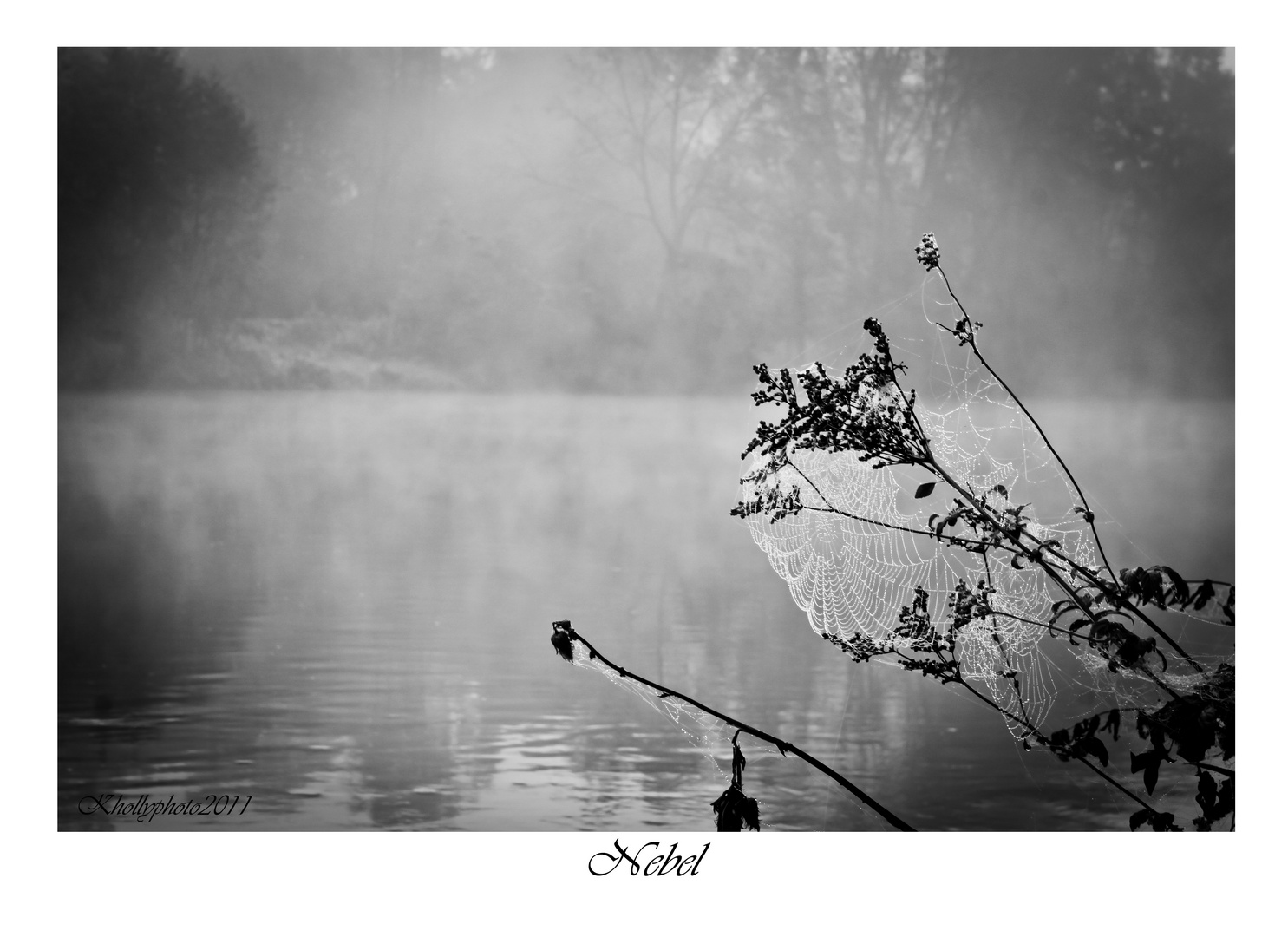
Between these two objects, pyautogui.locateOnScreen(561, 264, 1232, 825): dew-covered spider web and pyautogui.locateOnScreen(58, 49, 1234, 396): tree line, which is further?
pyautogui.locateOnScreen(58, 49, 1234, 396): tree line

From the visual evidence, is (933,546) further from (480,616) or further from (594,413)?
(480,616)

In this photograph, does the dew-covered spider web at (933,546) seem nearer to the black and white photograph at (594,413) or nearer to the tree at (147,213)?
the black and white photograph at (594,413)

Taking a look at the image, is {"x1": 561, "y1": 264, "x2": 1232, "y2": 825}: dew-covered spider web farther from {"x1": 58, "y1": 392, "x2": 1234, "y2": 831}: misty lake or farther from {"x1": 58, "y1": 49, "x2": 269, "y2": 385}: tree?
{"x1": 58, "y1": 49, "x2": 269, "y2": 385}: tree

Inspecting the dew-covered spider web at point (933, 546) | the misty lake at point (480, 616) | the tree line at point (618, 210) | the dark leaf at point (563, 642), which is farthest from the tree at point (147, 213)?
the dark leaf at point (563, 642)

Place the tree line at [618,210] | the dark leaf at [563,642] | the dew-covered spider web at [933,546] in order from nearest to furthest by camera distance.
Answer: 1. the dark leaf at [563,642]
2. the dew-covered spider web at [933,546]
3. the tree line at [618,210]

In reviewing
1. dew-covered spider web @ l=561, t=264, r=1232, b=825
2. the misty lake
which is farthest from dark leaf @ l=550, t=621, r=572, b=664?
the misty lake

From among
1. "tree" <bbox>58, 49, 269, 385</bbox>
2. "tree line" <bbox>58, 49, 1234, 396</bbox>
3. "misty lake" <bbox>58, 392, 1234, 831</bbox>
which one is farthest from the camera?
"tree line" <bbox>58, 49, 1234, 396</bbox>
